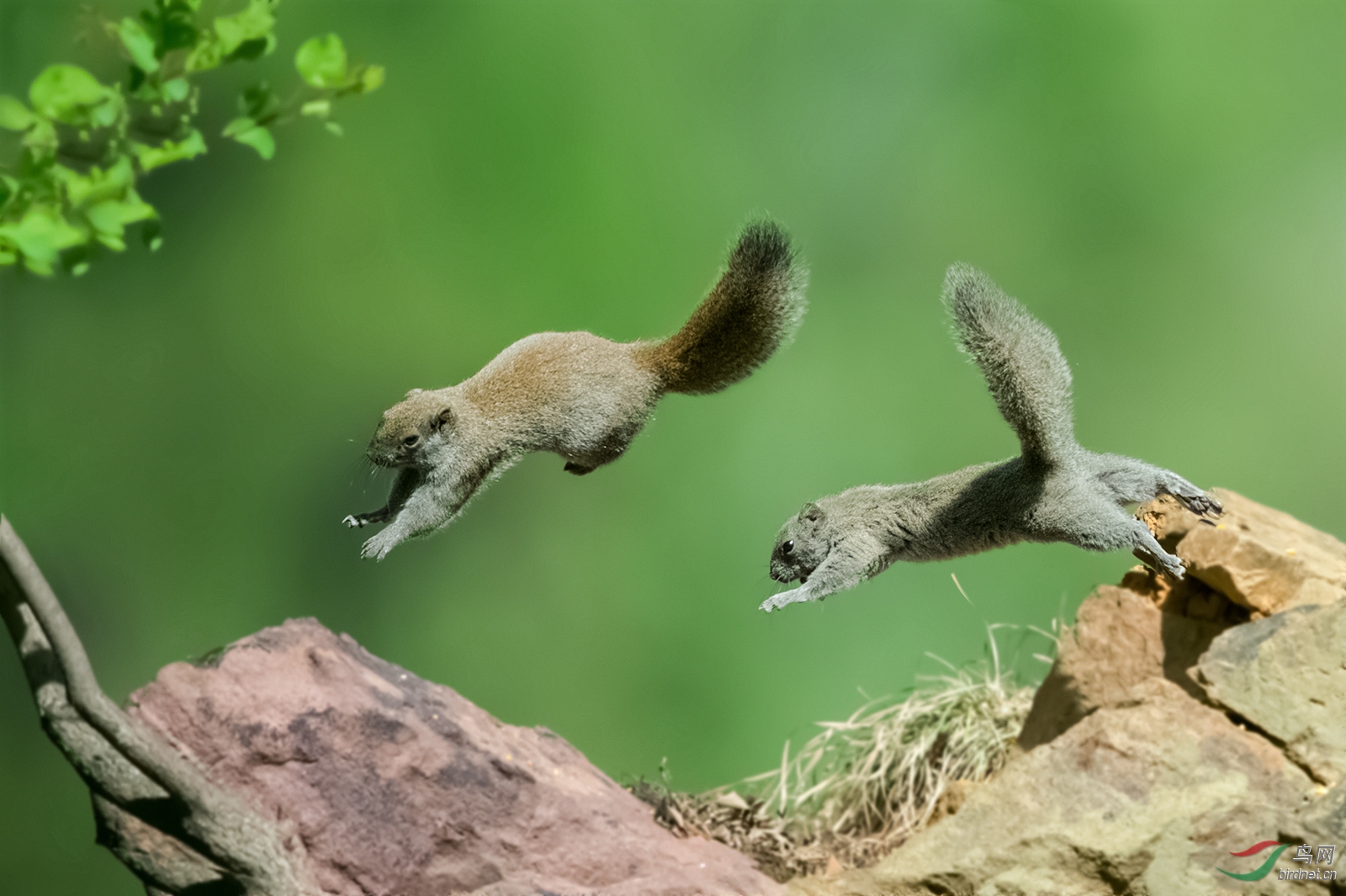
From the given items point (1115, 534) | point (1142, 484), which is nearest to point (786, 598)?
point (1115, 534)

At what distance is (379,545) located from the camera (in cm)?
223

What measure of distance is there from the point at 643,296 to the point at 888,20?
4.08 ft

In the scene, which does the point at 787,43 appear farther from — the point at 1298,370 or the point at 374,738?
the point at 374,738

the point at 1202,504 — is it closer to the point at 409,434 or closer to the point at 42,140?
the point at 409,434

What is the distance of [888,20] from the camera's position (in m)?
3.50

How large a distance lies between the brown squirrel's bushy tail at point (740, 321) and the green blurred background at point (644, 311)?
97cm

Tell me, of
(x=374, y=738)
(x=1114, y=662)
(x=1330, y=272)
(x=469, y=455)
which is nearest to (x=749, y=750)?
(x=1114, y=662)

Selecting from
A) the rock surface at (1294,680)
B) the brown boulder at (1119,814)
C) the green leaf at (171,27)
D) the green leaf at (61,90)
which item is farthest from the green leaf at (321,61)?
the rock surface at (1294,680)

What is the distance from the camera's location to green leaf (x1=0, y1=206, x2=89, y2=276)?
1.74m

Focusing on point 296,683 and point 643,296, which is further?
point 643,296

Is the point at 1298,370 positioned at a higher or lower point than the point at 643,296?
lower

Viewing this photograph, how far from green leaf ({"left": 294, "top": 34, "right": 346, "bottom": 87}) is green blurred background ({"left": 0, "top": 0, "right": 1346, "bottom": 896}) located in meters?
1.39

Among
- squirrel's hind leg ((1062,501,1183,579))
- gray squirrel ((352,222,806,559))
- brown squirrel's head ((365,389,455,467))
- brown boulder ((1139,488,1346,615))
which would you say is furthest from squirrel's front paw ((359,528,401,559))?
brown boulder ((1139,488,1346,615))

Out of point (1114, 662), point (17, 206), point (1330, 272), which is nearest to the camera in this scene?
point (17, 206)
